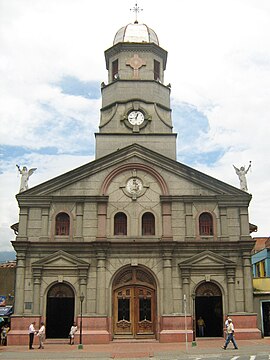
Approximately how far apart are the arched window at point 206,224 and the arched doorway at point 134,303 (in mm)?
5115

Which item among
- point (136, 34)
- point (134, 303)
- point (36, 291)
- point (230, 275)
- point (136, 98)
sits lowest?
point (134, 303)

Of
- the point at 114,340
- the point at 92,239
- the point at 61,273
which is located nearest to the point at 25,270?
the point at 61,273

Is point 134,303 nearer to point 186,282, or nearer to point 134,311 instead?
point 134,311

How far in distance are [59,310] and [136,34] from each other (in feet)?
84.0

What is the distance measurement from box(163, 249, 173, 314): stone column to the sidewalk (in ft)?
8.24

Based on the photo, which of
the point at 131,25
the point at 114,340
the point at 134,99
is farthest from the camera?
the point at 131,25

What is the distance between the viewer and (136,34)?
150 ft

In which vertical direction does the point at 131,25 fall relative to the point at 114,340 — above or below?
above

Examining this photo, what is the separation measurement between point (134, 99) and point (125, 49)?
525cm

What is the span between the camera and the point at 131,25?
46750 millimetres

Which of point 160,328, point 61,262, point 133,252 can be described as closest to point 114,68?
point 133,252

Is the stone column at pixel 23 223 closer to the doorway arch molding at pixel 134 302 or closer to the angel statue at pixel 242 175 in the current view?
the doorway arch molding at pixel 134 302

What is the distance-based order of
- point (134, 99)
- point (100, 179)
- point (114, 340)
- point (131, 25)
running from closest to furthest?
point (114, 340)
point (100, 179)
point (134, 99)
point (131, 25)

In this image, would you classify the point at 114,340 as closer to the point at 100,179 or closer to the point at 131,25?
the point at 100,179
